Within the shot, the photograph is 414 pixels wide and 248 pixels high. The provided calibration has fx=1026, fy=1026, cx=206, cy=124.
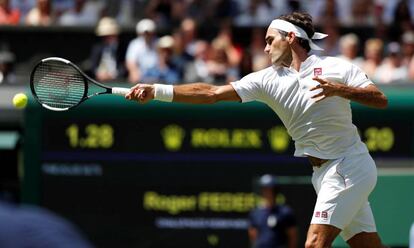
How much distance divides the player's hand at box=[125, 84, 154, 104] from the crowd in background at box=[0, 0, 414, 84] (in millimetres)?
6687

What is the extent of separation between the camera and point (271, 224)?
40.8 feet

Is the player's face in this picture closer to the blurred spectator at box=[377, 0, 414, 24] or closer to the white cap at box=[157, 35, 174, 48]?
the white cap at box=[157, 35, 174, 48]

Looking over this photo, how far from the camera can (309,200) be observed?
514 inches

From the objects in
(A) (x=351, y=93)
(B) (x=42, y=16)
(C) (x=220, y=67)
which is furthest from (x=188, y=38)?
(A) (x=351, y=93)

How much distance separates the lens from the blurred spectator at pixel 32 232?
236cm

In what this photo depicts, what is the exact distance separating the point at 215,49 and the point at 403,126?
2725 millimetres

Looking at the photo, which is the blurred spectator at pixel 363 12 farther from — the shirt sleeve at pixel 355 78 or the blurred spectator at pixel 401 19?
the shirt sleeve at pixel 355 78

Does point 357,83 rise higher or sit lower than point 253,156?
higher

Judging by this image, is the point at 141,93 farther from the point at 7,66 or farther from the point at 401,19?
the point at 401,19

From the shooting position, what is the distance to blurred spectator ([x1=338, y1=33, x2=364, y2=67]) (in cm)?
1352

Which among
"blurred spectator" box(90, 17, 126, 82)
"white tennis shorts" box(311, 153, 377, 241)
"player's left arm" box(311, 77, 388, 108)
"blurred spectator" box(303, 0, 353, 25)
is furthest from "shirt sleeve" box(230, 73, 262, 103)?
"blurred spectator" box(303, 0, 353, 25)

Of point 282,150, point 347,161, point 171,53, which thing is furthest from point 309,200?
point 347,161

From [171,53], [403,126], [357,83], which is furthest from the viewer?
[171,53]

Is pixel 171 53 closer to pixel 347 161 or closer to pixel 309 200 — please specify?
pixel 309 200
